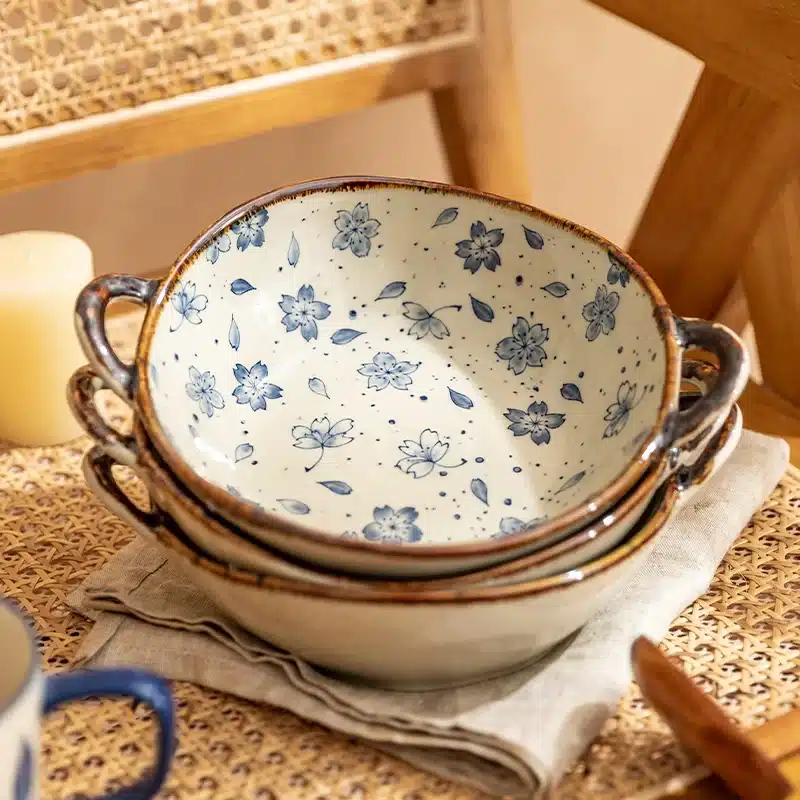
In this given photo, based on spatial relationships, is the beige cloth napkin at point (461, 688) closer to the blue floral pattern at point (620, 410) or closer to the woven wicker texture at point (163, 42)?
the blue floral pattern at point (620, 410)

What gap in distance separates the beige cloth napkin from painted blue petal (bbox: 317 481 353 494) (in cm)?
7

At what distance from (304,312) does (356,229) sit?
0.05 m

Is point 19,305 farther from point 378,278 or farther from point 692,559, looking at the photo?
point 692,559

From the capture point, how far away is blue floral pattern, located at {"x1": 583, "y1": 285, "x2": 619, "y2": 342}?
53 centimetres

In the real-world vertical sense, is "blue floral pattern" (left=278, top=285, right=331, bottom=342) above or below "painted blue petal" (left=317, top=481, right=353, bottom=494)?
above

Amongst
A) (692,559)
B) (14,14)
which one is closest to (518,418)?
(692,559)

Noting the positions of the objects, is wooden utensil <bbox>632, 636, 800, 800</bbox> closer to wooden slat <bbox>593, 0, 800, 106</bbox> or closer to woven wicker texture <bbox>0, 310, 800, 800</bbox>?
woven wicker texture <bbox>0, 310, 800, 800</bbox>

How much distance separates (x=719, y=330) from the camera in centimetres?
45

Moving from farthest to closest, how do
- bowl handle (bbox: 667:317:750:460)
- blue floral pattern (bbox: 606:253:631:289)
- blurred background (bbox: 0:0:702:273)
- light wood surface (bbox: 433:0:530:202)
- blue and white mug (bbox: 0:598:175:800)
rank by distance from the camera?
blurred background (bbox: 0:0:702:273)
light wood surface (bbox: 433:0:530:202)
blue floral pattern (bbox: 606:253:631:289)
bowl handle (bbox: 667:317:750:460)
blue and white mug (bbox: 0:598:175:800)

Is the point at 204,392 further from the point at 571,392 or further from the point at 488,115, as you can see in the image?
the point at 488,115

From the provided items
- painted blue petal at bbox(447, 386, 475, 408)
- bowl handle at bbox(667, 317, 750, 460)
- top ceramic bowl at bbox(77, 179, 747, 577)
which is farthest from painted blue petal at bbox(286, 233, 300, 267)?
bowl handle at bbox(667, 317, 750, 460)

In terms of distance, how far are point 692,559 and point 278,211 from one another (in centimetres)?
26

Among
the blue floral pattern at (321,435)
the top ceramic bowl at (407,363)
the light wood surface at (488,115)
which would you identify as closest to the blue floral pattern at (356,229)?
the top ceramic bowl at (407,363)

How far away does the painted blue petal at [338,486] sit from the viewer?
0.50 metres
